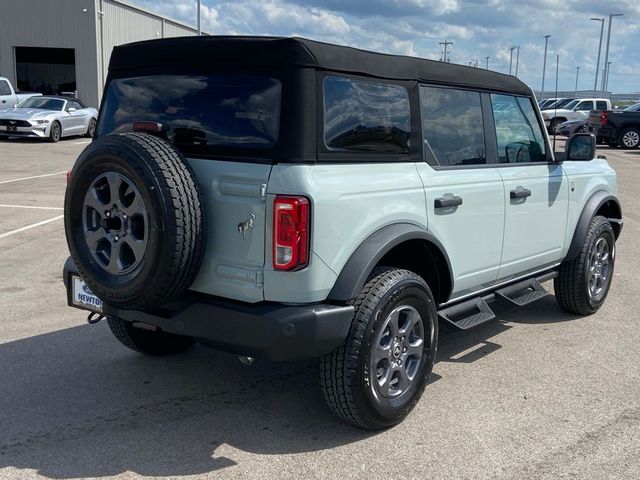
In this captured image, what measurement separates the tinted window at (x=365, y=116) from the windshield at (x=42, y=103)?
20.0 meters

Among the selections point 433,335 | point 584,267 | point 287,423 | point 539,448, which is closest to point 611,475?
point 539,448

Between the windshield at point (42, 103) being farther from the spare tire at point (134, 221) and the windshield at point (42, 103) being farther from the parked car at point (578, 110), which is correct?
the parked car at point (578, 110)

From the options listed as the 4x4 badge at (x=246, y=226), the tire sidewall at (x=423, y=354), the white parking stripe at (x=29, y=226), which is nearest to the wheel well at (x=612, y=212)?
the tire sidewall at (x=423, y=354)

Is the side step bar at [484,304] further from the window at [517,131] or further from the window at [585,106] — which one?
the window at [585,106]

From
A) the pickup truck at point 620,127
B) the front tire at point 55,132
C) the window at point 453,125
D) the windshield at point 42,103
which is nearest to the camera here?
the window at point 453,125

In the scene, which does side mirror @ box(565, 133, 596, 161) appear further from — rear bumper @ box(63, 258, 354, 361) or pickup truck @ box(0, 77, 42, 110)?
pickup truck @ box(0, 77, 42, 110)

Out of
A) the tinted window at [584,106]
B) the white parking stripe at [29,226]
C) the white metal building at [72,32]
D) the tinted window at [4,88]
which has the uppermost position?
the white metal building at [72,32]

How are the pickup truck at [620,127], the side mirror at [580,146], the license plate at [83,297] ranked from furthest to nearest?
the pickup truck at [620,127] < the side mirror at [580,146] < the license plate at [83,297]

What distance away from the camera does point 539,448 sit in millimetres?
3471

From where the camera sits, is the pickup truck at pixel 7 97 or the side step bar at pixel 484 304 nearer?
the side step bar at pixel 484 304

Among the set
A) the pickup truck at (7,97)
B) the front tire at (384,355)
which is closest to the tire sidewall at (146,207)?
the front tire at (384,355)

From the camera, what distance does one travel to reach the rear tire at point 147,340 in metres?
4.43

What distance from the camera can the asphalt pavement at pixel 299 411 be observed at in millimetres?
3287

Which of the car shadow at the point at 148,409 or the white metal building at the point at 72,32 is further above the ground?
the white metal building at the point at 72,32
